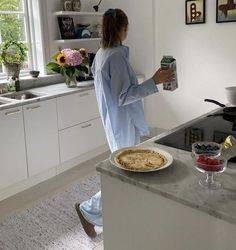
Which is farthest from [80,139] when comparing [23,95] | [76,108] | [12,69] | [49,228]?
[49,228]

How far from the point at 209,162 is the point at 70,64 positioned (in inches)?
97.7

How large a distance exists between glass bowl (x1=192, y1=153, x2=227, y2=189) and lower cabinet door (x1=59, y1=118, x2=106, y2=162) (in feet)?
7.19

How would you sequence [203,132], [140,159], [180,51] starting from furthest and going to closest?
[180,51], [203,132], [140,159]

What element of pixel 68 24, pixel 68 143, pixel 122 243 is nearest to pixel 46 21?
pixel 68 24

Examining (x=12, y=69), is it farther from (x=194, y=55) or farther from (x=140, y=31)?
(x=194, y=55)

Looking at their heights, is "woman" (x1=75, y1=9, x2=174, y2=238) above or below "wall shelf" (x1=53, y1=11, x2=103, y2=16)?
below

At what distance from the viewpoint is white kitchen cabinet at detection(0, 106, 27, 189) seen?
8.57 feet

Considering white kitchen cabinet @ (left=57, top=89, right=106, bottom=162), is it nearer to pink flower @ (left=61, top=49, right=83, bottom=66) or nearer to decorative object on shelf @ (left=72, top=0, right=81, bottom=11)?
pink flower @ (left=61, top=49, right=83, bottom=66)

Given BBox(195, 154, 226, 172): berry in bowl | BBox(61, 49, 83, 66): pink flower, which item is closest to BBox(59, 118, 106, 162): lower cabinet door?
BBox(61, 49, 83, 66): pink flower

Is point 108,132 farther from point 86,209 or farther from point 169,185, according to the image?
point 169,185

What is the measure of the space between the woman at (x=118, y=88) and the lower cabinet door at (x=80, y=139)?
45.4 inches

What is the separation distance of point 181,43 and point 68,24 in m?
1.37

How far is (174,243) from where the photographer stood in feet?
3.62

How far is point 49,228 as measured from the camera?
2311 mm
